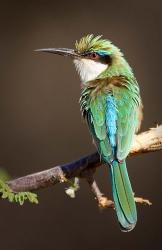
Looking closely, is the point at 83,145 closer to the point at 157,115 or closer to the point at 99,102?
the point at 157,115

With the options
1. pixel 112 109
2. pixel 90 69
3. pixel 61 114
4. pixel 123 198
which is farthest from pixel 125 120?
pixel 61 114

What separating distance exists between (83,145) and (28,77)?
1.63 feet

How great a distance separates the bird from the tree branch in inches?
Result: 2.4

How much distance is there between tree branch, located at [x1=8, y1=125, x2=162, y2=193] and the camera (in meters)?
3.02

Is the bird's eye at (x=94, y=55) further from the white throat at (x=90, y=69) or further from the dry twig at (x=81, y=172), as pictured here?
the dry twig at (x=81, y=172)

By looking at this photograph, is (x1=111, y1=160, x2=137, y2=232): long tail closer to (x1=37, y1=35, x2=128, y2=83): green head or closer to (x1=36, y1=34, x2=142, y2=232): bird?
(x1=36, y1=34, x2=142, y2=232): bird

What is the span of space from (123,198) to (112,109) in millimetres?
386

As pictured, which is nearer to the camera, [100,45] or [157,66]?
[100,45]

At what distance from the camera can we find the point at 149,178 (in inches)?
195

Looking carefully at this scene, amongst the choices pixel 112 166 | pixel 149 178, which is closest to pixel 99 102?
pixel 112 166

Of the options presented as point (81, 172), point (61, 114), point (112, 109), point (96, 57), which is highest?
point (96, 57)

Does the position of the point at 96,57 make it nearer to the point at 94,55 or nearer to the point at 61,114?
the point at 94,55

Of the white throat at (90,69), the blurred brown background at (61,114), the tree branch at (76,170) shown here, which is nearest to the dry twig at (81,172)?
the tree branch at (76,170)

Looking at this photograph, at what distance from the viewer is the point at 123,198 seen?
3199 mm
